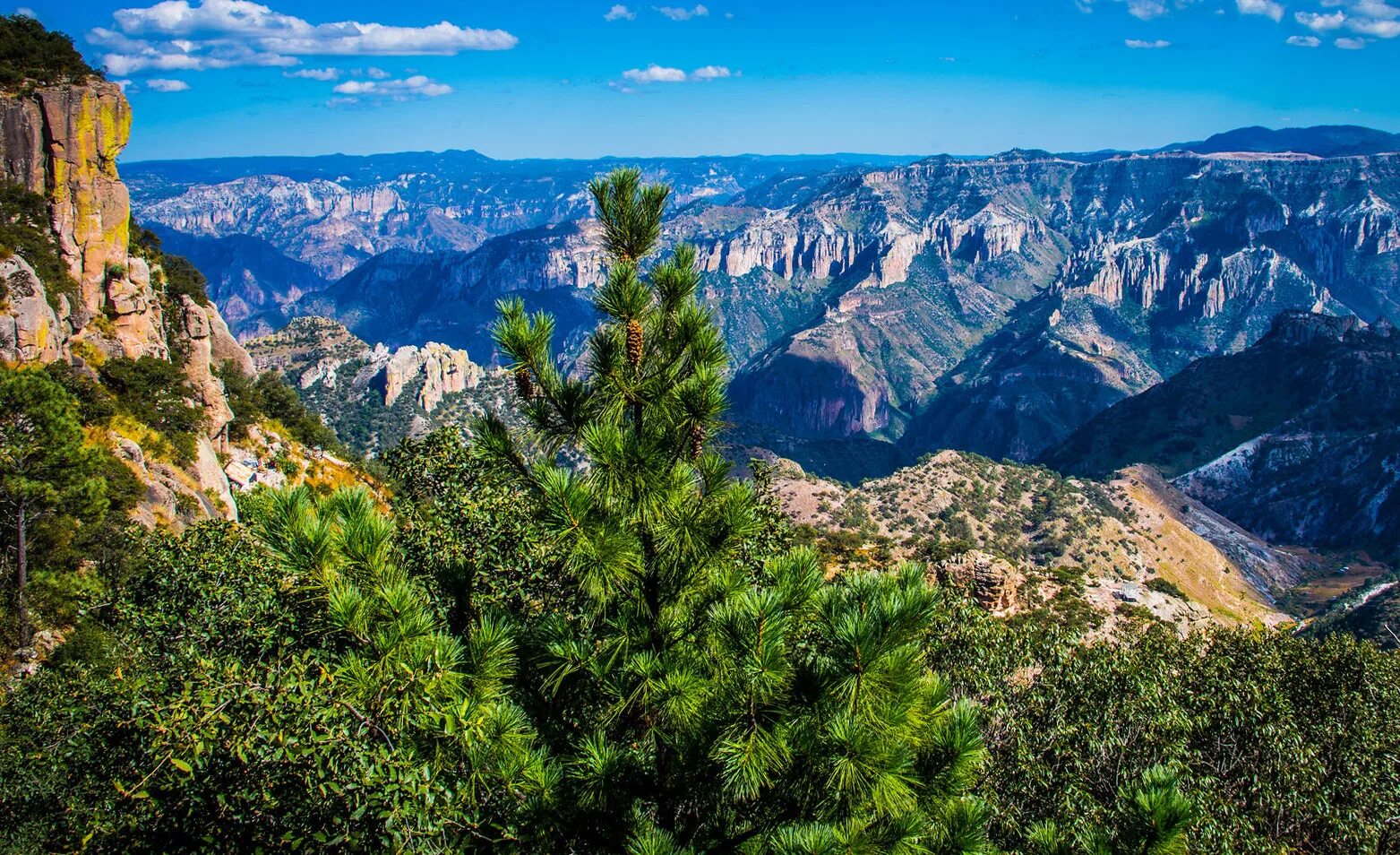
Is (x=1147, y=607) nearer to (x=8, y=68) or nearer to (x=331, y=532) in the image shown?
(x=331, y=532)

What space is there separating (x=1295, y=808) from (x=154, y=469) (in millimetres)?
46314

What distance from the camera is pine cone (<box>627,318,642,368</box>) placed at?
9148mm

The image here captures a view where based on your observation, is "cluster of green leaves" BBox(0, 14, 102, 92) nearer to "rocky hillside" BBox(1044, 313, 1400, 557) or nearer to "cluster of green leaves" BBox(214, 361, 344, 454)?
"cluster of green leaves" BBox(214, 361, 344, 454)

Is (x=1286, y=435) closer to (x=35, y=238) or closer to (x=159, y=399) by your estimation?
(x=159, y=399)

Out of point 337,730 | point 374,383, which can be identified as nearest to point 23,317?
point 337,730

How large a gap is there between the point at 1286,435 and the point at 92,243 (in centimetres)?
18644

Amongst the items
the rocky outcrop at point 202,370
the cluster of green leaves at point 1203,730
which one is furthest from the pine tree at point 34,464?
the cluster of green leaves at point 1203,730

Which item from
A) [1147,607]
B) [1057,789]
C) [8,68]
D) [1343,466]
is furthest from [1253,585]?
[8,68]

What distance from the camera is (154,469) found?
3769cm

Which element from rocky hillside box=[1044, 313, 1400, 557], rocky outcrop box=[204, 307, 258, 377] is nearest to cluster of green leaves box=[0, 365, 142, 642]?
rocky outcrop box=[204, 307, 258, 377]

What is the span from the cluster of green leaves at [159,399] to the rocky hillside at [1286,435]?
162004 mm

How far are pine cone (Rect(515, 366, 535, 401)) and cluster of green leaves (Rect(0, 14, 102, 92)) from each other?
180ft

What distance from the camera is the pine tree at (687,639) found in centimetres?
778

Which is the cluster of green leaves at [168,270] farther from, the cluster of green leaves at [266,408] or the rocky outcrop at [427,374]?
Answer: the rocky outcrop at [427,374]
